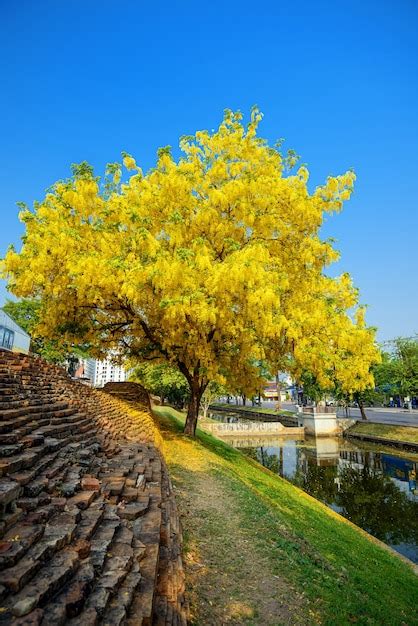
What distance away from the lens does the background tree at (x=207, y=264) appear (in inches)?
510

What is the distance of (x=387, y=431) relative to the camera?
37.3 m

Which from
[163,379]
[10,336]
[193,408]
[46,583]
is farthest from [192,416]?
[163,379]

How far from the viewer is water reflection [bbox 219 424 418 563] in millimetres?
16766

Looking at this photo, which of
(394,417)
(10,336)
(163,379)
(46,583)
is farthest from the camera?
(394,417)

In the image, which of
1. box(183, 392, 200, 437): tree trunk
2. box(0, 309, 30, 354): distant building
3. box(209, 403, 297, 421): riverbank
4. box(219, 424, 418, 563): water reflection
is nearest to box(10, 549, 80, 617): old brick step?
box(219, 424, 418, 563): water reflection

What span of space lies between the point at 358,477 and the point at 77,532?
25.3 metres

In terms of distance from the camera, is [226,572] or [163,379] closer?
[226,572]

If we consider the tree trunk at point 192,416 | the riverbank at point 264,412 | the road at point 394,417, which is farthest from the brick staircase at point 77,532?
the riverbank at point 264,412

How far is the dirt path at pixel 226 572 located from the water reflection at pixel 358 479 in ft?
32.0

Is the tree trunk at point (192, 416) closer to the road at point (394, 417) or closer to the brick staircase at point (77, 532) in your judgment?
the brick staircase at point (77, 532)

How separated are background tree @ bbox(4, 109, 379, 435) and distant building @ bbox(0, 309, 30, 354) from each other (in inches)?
492

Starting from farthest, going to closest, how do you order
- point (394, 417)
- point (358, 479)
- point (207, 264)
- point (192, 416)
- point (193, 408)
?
point (394, 417) < point (358, 479) < point (192, 416) < point (193, 408) < point (207, 264)

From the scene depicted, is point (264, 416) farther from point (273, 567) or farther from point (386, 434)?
point (273, 567)

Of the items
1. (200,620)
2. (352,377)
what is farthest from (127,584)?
(352,377)
